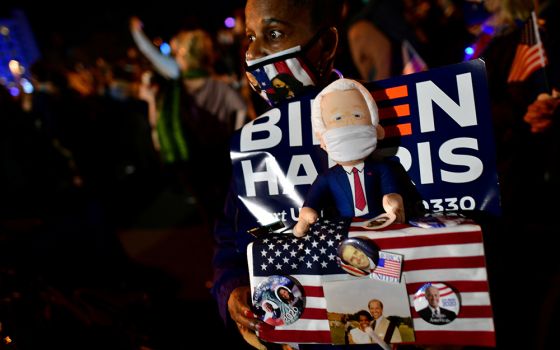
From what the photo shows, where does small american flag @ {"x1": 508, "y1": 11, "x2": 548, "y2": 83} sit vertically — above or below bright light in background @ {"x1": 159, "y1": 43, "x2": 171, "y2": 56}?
below

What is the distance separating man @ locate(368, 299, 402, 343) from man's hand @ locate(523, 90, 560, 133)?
1266 millimetres

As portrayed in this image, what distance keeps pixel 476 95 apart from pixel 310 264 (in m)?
0.65

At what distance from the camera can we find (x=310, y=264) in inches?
40.8

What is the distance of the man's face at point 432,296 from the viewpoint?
0.95 metres

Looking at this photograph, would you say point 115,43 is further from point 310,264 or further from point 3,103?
point 310,264

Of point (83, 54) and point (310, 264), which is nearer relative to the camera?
point (310, 264)

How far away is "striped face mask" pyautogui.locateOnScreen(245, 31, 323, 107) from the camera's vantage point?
49.4 inches

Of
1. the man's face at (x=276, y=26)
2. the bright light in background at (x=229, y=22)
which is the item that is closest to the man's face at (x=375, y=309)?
the man's face at (x=276, y=26)

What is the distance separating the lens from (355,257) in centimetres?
97

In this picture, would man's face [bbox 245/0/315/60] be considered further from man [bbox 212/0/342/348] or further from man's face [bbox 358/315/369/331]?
man's face [bbox 358/315/369/331]

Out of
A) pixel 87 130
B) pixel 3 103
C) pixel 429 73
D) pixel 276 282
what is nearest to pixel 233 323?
pixel 276 282

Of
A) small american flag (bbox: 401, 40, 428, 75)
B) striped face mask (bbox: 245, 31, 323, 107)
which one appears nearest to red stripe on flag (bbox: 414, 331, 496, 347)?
striped face mask (bbox: 245, 31, 323, 107)

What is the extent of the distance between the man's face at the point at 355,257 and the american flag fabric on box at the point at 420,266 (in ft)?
0.11

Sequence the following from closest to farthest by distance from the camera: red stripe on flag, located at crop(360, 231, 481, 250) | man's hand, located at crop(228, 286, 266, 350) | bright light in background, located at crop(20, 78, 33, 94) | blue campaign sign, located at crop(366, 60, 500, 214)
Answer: red stripe on flag, located at crop(360, 231, 481, 250)
blue campaign sign, located at crop(366, 60, 500, 214)
man's hand, located at crop(228, 286, 266, 350)
bright light in background, located at crop(20, 78, 33, 94)
